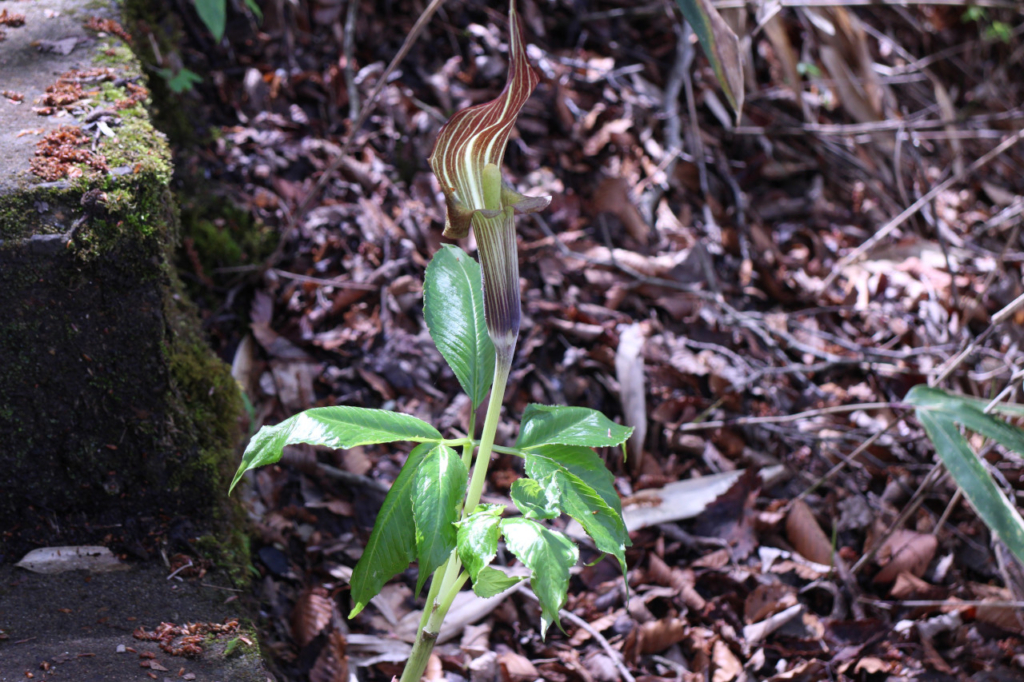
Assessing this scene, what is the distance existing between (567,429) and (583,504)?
21 centimetres

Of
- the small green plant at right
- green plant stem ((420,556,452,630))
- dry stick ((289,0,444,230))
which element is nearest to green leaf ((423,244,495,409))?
green plant stem ((420,556,452,630))

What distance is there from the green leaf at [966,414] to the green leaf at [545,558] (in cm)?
140

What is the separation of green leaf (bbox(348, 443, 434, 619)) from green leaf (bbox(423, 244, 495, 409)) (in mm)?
243

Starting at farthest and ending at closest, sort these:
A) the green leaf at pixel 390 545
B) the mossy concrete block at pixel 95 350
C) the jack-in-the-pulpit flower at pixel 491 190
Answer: the mossy concrete block at pixel 95 350, the green leaf at pixel 390 545, the jack-in-the-pulpit flower at pixel 491 190

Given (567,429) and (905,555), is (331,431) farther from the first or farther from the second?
(905,555)

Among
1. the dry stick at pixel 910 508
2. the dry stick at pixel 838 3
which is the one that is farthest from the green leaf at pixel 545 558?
the dry stick at pixel 838 3

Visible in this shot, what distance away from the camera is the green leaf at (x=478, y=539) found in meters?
1.03

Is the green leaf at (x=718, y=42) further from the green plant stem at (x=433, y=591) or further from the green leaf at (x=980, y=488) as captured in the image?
the green leaf at (x=980, y=488)

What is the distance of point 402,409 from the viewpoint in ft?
7.51

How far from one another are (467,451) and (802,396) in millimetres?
1957

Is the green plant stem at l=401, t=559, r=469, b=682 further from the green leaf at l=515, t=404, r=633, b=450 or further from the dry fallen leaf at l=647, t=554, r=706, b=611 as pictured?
the dry fallen leaf at l=647, t=554, r=706, b=611

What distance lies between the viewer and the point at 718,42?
1250mm

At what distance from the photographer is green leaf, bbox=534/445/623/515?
1.30 meters

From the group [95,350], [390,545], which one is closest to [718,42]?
[390,545]
